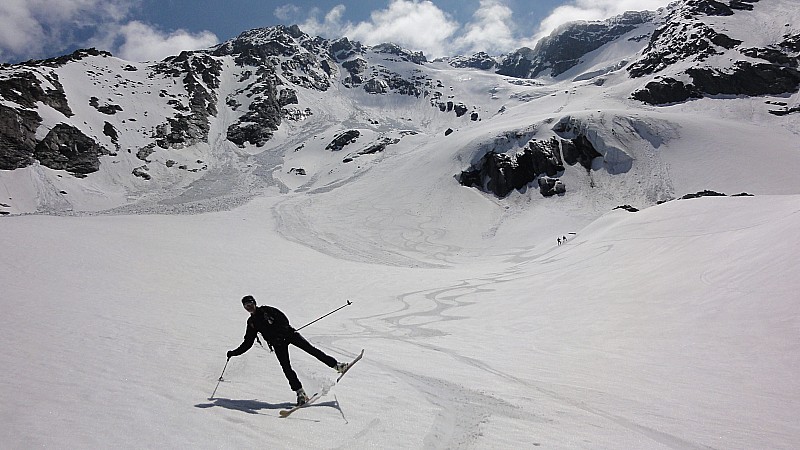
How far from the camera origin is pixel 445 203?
5475cm

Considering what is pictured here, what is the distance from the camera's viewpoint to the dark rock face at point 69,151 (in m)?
73.2

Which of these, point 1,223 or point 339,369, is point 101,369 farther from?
point 1,223

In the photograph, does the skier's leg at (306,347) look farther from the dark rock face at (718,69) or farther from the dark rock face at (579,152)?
the dark rock face at (718,69)

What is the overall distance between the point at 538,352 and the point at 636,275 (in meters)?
8.21

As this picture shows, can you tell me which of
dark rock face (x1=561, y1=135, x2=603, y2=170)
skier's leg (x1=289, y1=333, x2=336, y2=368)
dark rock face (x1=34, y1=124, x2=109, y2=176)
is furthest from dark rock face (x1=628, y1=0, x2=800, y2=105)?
dark rock face (x1=34, y1=124, x2=109, y2=176)

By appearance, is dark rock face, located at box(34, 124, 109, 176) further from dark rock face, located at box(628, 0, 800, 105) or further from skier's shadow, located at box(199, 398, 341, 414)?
dark rock face, located at box(628, 0, 800, 105)

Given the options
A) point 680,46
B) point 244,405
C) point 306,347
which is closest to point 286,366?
point 306,347

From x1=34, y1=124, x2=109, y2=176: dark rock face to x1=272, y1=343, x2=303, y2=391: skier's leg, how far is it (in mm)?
86812

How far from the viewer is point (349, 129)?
98.8 m

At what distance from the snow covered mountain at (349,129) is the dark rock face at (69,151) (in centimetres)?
26

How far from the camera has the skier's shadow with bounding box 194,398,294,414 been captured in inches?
235

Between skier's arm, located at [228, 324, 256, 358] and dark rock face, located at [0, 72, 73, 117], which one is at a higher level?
dark rock face, located at [0, 72, 73, 117]

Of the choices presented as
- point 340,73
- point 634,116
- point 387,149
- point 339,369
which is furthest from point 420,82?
point 339,369

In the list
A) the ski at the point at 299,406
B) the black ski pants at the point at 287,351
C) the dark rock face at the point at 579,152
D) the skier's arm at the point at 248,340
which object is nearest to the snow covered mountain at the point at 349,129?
the dark rock face at the point at 579,152
